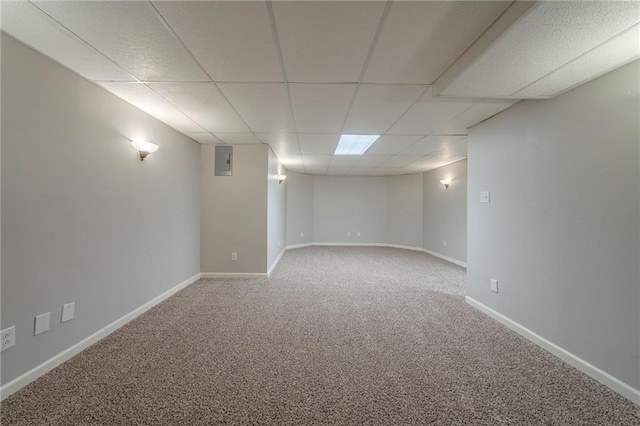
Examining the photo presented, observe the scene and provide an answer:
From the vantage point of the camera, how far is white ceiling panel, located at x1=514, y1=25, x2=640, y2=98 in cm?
138

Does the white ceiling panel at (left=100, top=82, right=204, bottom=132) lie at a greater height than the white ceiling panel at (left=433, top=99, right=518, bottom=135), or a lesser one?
greater

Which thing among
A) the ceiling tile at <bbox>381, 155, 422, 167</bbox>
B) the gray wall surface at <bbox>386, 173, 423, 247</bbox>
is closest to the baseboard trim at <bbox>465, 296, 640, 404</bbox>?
the ceiling tile at <bbox>381, 155, 422, 167</bbox>

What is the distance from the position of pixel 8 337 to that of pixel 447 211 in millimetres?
6702

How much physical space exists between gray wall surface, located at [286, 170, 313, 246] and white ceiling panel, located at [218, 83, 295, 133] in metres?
3.85

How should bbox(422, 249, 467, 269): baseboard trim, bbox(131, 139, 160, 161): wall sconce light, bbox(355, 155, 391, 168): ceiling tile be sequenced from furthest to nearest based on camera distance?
bbox(422, 249, 467, 269): baseboard trim, bbox(355, 155, 391, 168): ceiling tile, bbox(131, 139, 160, 161): wall sconce light

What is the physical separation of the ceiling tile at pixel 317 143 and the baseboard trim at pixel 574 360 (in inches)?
115

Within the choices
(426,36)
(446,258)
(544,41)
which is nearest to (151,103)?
(426,36)

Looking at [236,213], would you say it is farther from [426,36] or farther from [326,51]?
[426,36]

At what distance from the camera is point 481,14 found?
4.29 ft

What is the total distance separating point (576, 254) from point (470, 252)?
1.19 metres

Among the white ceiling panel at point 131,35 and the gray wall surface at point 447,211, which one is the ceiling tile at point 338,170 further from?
the white ceiling panel at point 131,35

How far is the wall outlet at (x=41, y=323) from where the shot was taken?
1677 mm

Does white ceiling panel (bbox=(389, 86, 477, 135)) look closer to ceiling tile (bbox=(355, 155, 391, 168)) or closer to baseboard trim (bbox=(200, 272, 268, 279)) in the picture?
ceiling tile (bbox=(355, 155, 391, 168))

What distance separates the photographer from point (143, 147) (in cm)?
254
